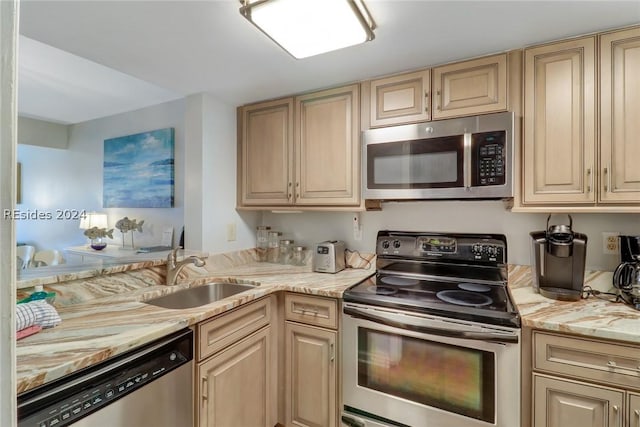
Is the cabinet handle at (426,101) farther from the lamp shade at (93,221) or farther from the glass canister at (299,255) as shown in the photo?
the lamp shade at (93,221)

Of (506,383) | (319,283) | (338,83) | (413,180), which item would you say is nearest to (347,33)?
(338,83)

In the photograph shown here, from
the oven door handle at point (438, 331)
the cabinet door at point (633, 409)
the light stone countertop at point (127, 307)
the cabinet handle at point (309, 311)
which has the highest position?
the light stone countertop at point (127, 307)

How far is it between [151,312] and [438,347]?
1.27 meters

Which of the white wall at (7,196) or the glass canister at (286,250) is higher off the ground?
the white wall at (7,196)

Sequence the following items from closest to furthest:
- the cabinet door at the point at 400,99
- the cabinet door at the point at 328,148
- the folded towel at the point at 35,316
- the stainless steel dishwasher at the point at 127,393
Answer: the stainless steel dishwasher at the point at 127,393 → the folded towel at the point at 35,316 → the cabinet door at the point at 400,99 → the cabinet door at the point at 328,148

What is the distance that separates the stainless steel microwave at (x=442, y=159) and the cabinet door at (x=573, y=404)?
0.82m

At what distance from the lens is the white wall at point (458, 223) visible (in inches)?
63.4

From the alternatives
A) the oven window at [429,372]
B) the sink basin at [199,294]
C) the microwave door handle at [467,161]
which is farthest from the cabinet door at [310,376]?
the microwave door handle at [467,161]

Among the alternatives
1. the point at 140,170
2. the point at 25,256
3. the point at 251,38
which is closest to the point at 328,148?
the point at 251,38

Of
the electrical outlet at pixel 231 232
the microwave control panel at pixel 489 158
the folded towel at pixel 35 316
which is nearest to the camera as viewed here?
the folded towel at pixel 35 316

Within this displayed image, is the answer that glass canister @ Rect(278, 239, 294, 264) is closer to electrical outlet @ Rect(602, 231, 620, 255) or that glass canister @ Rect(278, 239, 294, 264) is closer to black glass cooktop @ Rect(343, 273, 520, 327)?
black glass cooktop @ Rect(343, 273, 520, 327)

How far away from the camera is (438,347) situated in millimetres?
1411

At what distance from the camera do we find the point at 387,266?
203cm

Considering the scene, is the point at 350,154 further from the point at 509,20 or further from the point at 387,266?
the point at 509,20
